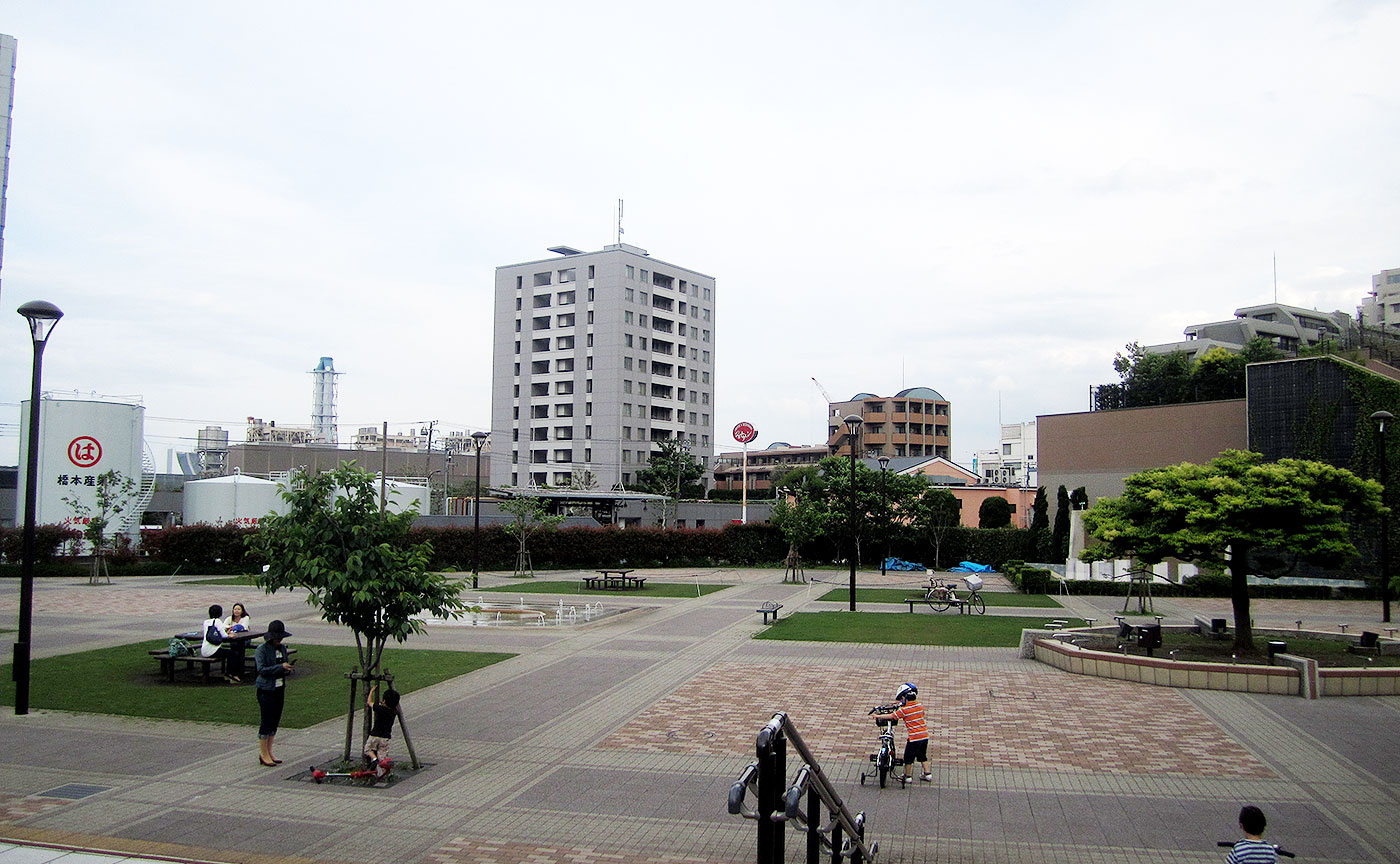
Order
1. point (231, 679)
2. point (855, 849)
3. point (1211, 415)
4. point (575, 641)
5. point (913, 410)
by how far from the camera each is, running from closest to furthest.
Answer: point (855, 849), point (231, 679), point (575, 641), point (1211, 415), point (913, 410)

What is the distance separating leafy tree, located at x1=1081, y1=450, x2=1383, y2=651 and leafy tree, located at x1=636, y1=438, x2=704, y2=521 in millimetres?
61035

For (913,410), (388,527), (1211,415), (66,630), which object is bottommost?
(66,630)

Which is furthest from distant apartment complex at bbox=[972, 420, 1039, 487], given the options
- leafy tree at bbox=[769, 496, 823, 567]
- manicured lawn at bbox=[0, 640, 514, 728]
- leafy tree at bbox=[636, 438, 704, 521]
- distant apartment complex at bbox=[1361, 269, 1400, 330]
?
manicured lawn at bbox=[0, 640, 514, 728]

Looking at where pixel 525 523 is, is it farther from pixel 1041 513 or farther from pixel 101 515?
pixel 1041 513

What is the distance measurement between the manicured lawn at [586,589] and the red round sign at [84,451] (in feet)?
78.4

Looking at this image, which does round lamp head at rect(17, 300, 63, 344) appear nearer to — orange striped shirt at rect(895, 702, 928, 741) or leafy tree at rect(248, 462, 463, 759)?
leafy tree at rect(248, 462, 463, 759)

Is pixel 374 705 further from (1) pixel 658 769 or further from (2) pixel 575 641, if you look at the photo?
(2) pixel 575 641

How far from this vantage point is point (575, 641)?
21.2m

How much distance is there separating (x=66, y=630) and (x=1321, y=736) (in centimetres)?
2577

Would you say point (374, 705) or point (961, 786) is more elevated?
point (374, 705)

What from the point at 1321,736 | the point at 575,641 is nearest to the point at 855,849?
the point at 1321,736

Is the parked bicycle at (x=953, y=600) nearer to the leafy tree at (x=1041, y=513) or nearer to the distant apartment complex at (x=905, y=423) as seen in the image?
the leafy tree at (x=1041, y=513)

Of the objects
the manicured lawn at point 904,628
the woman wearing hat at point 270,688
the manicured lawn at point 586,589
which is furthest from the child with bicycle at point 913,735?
the manicured lawn at point 586,589

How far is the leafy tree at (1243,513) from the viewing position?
15945 mm
